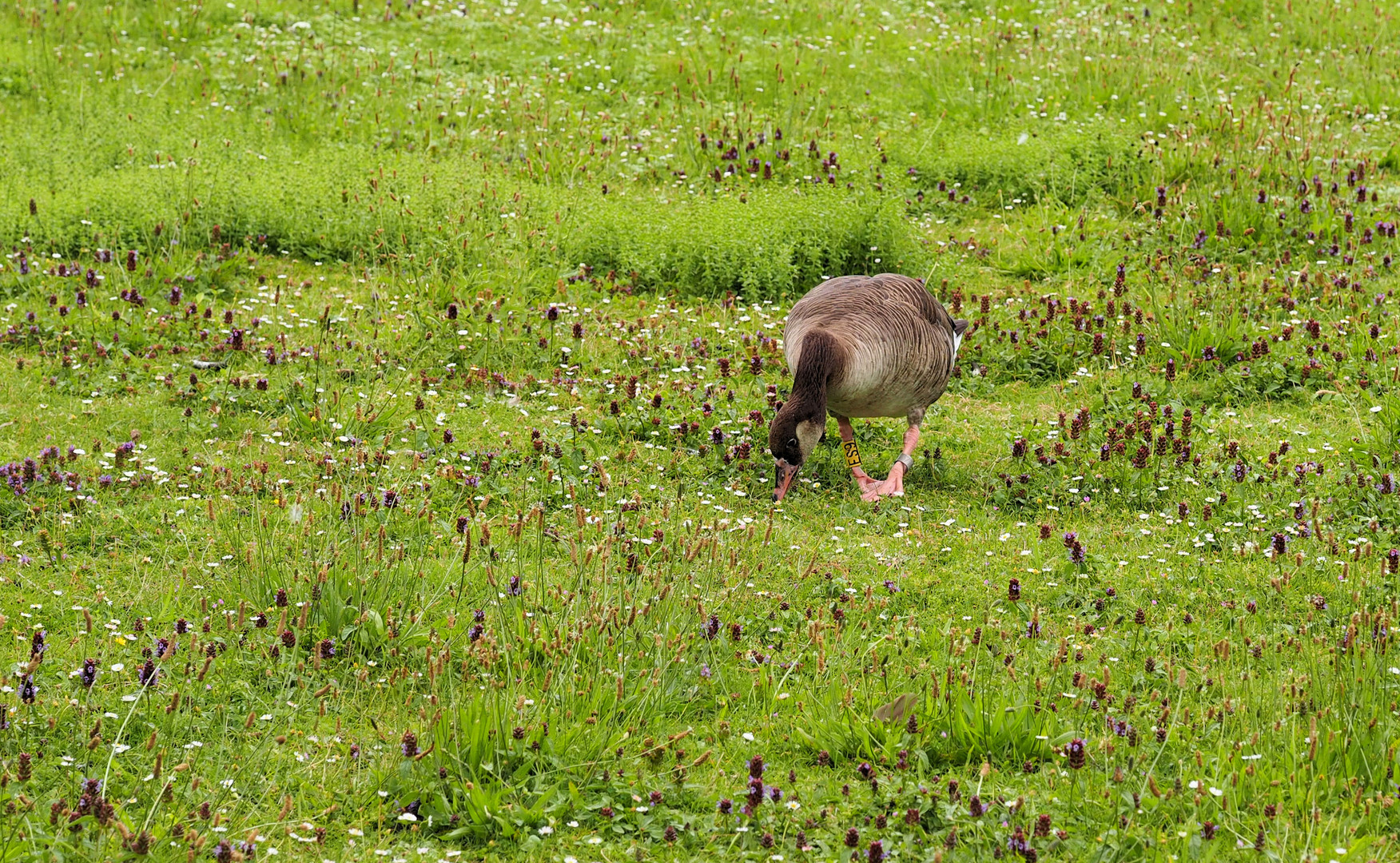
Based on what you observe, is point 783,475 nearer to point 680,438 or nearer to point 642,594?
point 680,438

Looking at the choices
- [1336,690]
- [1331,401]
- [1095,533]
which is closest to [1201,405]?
[1331,401]

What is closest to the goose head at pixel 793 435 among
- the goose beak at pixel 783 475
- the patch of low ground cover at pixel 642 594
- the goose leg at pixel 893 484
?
the goose beak at pixel 783 475

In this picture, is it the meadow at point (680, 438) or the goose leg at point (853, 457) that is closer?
the meadow at point (680, 438)

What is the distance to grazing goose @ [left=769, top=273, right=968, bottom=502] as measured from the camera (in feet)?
26.6

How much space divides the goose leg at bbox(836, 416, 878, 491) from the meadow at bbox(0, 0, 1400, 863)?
0.22m

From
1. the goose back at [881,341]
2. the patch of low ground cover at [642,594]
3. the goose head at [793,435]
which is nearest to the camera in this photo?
the patch of low ground cover at [642,594]

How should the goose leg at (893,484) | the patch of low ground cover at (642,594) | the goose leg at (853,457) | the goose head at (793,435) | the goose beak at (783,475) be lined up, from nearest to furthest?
1. the patch of low ground cover at (642,594)
2. the goose head at (793,435)
3. the goose beak at (783,475)
4. the goose leg at (893,484)
5. the goose leg at (853,457)

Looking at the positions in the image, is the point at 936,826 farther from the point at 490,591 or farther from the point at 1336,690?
the point at 490,591

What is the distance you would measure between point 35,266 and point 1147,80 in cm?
1109

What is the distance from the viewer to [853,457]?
8.78m

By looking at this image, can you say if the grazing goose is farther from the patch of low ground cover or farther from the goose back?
the patch of low ground cover

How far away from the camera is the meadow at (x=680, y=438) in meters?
5.15

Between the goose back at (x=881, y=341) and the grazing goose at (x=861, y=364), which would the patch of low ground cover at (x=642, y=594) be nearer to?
the grazing goose at (x=861, y=364)

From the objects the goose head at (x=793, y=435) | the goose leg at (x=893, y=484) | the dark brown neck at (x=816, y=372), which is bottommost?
the goose leg at (x=893, y=484)
